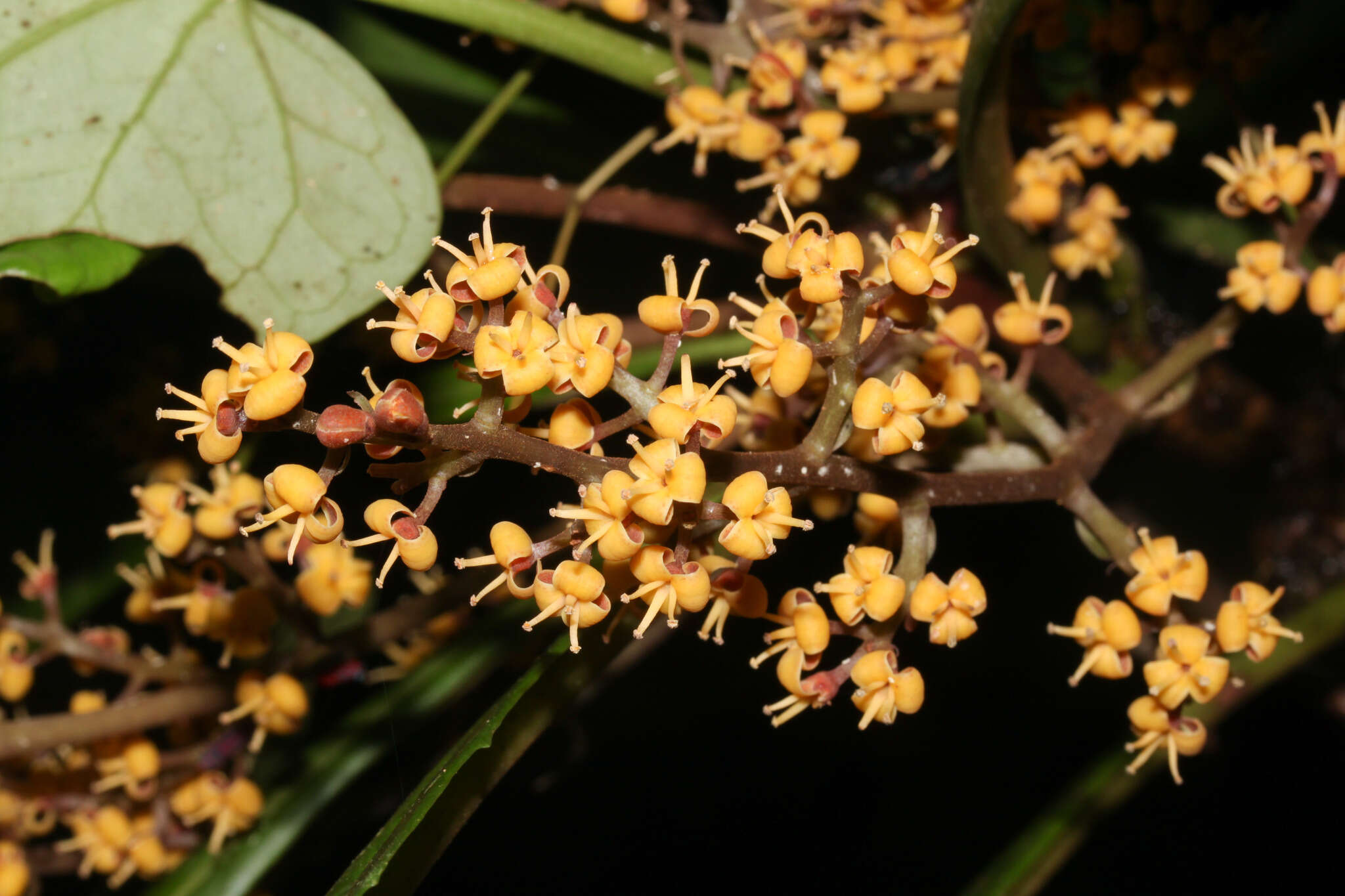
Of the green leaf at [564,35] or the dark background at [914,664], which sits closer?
the green leaf at [564,35]

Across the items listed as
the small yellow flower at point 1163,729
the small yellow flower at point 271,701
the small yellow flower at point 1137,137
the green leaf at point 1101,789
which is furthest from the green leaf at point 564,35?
the green leaf at point 1101,789

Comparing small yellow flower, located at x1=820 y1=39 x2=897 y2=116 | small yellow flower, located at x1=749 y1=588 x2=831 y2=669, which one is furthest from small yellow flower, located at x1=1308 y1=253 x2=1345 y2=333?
small yellow flower, located at x1=749 y1=588 x2=831 y2=669

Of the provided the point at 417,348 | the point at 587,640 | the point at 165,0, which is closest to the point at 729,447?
the point at 587,640

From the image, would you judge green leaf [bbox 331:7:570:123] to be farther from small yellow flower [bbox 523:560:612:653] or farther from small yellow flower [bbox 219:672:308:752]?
small yellow flower [bbox 523:560:612:653]

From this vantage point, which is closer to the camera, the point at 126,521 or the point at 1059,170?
the point at 1059,170

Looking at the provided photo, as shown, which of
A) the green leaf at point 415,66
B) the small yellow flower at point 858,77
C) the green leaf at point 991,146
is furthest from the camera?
the green leaf at point 415,66

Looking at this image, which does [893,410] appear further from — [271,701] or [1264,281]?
[271,701]

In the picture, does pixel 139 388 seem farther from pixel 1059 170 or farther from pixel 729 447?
pixel 1059 170

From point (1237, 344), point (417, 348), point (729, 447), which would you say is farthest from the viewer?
point (1237, 344)

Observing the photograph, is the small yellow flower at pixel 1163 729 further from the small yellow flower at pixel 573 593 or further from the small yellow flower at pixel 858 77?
the small yellow flower at pixel 858 77
